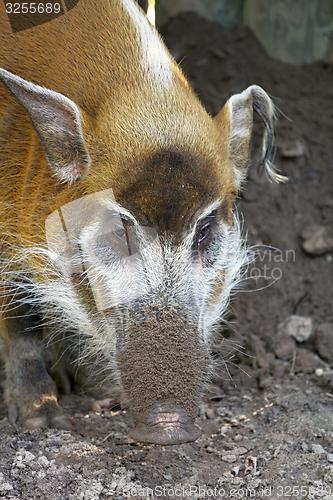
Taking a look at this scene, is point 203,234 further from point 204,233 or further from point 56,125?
point 56,125

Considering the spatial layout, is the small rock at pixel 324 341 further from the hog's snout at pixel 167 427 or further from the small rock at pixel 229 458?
the hog's snout at pixel 167 427

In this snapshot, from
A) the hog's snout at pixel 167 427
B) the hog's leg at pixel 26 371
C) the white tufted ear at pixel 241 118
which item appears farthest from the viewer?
the hog's leg at pixel 26 371

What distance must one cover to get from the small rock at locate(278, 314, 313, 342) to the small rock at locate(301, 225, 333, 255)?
52cm

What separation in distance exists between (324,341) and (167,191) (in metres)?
1.68

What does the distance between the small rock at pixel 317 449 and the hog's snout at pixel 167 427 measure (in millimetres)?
632

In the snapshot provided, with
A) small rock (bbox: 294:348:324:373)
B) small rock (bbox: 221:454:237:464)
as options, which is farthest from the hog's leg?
small rock (bbox: 294:348:324:373)

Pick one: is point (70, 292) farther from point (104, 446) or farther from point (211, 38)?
point (211, 38)

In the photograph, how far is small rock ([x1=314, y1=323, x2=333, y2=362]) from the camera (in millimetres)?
4609

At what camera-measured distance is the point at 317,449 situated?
3584 mm

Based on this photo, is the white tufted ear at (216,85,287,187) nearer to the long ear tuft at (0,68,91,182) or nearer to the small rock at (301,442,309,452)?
the long ear tuft at (0,68,91,182)

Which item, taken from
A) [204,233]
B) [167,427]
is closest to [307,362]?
[204,233]

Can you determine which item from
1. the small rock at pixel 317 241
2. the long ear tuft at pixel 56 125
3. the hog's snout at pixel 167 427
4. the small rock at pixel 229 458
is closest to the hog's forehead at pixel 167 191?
the long ear tuft at pixel 56 125

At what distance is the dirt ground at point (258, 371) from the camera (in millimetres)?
3379

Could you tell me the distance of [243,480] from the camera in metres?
3.40
